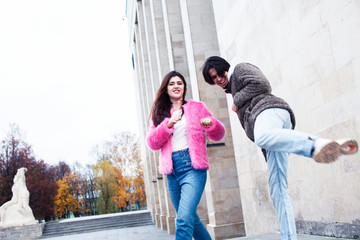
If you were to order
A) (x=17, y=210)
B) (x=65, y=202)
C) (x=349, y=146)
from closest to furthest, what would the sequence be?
(x=349, y=146) < (x=17, y=210) < (x=65, y=202)

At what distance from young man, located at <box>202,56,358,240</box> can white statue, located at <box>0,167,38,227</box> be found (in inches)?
885

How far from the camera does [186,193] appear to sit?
3062 millimetres

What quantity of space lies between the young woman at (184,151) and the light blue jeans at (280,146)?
620 mm

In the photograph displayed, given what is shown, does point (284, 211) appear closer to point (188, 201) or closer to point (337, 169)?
point (188, 201)

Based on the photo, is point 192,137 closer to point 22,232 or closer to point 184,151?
point 184,151

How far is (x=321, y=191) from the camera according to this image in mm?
4387

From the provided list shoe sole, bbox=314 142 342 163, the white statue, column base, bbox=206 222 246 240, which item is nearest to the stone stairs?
the white statue

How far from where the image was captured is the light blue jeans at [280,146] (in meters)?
2.38

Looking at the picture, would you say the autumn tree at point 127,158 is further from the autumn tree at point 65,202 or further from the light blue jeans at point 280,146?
the light blue jeans at point 280,146

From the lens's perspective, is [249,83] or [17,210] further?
[17,210]

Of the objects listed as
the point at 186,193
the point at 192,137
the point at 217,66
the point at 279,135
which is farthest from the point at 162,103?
the point at 279,135

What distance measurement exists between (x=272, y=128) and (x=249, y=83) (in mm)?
489

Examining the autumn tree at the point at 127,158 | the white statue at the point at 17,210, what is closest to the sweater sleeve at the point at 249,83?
the white statue at the point at 17,210

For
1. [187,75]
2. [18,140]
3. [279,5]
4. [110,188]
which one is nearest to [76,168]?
[110,188]
